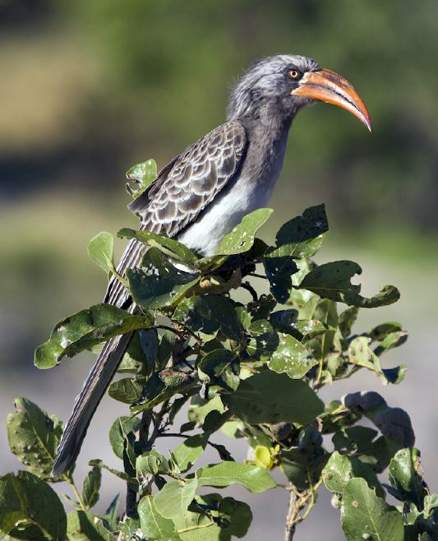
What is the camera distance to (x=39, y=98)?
22266mm

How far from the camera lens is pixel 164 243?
7.43ft

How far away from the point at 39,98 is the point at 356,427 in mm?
20434

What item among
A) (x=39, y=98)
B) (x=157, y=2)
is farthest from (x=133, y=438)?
(x=39, y=98)

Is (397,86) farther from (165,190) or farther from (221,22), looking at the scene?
(165,190)

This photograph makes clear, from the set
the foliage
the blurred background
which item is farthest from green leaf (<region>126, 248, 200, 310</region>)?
Answer: the blurred background

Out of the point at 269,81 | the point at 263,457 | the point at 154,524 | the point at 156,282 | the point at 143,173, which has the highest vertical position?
the point at 269,81

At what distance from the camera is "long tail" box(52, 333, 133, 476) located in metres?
2.83

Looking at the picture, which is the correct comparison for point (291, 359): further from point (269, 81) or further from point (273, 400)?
point (269, 81)

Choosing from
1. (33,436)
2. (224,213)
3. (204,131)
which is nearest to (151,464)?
(33,436)

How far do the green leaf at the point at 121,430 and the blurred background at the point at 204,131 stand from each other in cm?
880

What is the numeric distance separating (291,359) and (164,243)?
0.33 metres

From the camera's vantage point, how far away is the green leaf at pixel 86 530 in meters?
2.22

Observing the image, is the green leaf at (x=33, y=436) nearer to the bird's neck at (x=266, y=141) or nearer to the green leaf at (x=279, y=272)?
the green leaf at (x=279, y=272)

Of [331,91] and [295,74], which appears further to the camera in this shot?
[295,74]
